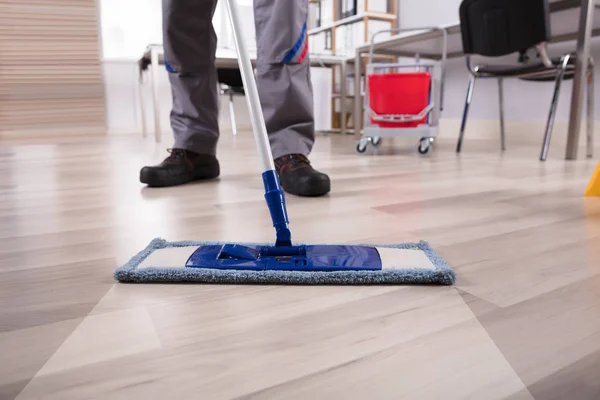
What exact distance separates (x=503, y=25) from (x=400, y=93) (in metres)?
0.59

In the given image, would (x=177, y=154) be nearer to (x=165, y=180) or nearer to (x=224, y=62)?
(x=165, y=180)

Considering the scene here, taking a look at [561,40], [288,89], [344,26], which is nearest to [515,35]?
[561,40]

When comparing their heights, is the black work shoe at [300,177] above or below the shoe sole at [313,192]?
above

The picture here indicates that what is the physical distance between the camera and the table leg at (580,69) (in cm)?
201

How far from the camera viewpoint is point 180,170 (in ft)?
4.36

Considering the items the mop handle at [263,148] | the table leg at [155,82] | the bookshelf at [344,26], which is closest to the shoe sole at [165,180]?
the mop handle at [263,148]

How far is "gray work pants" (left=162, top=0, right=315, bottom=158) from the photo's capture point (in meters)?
1.15

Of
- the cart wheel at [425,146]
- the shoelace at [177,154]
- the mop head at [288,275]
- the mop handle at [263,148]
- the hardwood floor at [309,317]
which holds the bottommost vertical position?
the cart wheel at [425,146]

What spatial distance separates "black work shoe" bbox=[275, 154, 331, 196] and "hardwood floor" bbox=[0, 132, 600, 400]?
157mm

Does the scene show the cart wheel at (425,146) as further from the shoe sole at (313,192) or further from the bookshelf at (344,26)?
the bookshelf at (344,26)

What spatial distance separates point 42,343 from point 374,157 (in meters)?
1.98

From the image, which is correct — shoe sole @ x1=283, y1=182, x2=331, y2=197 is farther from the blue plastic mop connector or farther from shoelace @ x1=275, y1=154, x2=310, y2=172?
the blue plastic mop connector

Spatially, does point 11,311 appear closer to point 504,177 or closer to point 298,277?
point 298,277

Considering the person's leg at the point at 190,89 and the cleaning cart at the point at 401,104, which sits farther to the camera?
the cleaning cart at the point at 401,104
